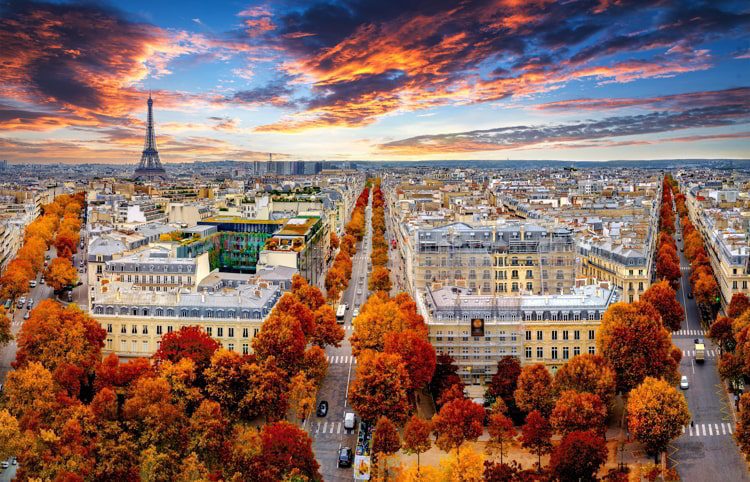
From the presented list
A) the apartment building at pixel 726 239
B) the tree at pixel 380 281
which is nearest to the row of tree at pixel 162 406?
the tree at pixel 380 281

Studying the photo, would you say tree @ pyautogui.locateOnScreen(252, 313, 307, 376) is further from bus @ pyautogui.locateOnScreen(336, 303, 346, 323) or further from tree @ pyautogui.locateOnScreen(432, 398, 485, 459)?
bus @ pyautogui.locateOnScreen(336, 303, 346, 323)

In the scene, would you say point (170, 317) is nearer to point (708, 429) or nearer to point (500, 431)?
point (500, 431)

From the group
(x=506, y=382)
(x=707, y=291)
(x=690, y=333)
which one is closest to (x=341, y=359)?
(x=506, y=382)

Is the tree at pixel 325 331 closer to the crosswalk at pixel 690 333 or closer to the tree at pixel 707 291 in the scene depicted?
the crosswalk at pixel 690 333

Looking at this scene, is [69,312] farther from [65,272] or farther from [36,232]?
[36,232]

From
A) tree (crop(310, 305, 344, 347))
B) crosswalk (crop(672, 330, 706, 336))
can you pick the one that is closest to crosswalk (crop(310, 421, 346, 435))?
tree (crop(310, 305, 344, 347))

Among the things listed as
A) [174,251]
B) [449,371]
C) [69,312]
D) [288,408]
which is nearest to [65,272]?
[174,251]
